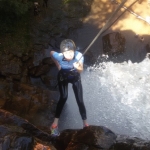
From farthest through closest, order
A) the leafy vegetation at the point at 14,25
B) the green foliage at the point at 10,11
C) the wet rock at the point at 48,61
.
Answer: the wet rock at the point at 48,61 < the leafy vegetation at the point at 14,25 < the green foliage at the point at 10,11

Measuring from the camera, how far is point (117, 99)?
6.73 meters

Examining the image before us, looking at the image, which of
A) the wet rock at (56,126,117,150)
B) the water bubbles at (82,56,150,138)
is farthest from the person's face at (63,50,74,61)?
the water bubbles at (82,56,150,138)

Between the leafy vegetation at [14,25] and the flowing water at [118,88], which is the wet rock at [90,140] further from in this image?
the leafy vegetation at [14,25]

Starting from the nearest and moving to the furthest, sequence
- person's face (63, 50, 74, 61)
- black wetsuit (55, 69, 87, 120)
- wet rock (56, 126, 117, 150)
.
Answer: wet rock (56, 126, 117, 150)
person's face (63, 50, 74, 61)
black wetsuit (55, 69, 87, 120)

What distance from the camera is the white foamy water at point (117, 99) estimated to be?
20.3ft

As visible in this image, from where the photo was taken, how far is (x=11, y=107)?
564 centimetres

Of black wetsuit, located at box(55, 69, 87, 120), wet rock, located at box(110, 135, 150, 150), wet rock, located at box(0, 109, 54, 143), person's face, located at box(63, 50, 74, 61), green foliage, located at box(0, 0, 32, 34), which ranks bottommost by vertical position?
wet rock, located at box(110, 135, 150, 150)

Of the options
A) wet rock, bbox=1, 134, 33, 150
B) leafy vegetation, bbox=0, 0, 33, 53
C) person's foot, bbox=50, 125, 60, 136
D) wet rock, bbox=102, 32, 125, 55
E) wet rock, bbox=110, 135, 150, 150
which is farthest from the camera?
wet rock, bbox=102, 32, 125, 55

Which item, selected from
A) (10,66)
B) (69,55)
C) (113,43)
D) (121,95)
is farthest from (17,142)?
(113,43)

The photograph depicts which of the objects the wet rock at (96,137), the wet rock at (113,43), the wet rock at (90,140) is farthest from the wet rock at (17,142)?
the wet rock at (113,43)

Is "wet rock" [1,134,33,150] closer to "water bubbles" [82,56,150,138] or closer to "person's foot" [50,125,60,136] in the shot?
"person's foot" [50,125,60,136]

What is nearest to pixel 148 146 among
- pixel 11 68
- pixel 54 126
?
pixel 54 126

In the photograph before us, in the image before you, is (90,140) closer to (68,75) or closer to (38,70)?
(68,75)

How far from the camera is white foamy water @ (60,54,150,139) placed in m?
6.18
